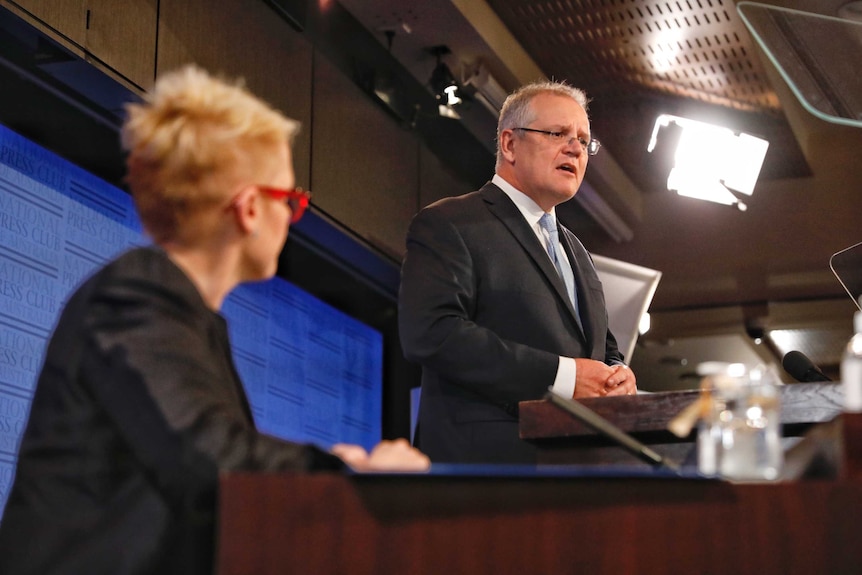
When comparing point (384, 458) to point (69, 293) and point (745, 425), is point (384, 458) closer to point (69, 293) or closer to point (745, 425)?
point (745, 425)

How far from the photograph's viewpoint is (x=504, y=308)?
8.50 feet

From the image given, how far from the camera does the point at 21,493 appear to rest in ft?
4.44

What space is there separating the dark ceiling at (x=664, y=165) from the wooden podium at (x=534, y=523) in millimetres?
3647

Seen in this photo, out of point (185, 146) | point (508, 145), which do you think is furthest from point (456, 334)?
point (185, 146)

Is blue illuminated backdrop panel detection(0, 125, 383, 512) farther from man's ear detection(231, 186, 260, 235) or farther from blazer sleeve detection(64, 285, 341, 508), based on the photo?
blazer sleeve detection(64, 285, 341, 508)

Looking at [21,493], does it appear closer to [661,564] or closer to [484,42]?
[661,564]

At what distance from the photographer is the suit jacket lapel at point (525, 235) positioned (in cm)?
264

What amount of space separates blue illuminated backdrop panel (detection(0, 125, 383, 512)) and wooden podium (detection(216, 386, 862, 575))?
2.24 m

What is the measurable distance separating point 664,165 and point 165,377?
558cm

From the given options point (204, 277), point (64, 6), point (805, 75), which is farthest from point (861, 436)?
point (64, 6)

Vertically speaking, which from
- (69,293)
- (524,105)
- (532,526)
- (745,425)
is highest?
(524,105)

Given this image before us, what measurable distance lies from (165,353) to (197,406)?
81 mm

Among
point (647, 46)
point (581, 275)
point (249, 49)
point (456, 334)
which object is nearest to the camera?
point (456, 334)

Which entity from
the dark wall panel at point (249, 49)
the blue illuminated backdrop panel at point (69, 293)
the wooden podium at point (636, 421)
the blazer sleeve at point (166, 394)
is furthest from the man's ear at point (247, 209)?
the dark wall panel at point (249, 49)
